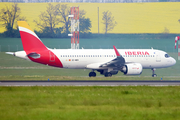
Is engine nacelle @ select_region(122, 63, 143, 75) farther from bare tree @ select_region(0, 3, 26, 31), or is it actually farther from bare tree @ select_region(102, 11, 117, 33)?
bare tree @ select_region(0, 3, 26, 31)

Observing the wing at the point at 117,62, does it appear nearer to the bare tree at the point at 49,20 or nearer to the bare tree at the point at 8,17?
the bare tree at the point at 49,20

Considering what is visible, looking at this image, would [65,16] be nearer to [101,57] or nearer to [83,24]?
[83,24]

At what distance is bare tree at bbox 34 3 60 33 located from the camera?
7312 centimetres

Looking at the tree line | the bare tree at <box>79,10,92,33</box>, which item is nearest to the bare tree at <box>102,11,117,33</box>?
the tree line

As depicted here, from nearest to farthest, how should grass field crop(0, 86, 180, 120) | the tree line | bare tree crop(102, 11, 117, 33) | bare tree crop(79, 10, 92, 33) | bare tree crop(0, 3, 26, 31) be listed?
grass field crop(0, 86, 180, 120) < bare tree crop(0, 3, 26, 31) < the tree line < bare tree crop(79, 10, 92, 33) < bare tree crop(102, 11, 117, 33)

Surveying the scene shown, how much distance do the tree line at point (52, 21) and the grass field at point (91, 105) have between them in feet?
157

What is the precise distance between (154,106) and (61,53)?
2375cm

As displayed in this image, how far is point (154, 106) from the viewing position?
18141 millimetres

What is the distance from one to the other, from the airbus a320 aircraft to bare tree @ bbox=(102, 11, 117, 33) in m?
33.5

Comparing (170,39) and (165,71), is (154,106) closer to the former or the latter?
(165,71)

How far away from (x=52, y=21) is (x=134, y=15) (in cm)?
2217

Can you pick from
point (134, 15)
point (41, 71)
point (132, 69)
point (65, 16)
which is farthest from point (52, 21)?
point (132, 69)

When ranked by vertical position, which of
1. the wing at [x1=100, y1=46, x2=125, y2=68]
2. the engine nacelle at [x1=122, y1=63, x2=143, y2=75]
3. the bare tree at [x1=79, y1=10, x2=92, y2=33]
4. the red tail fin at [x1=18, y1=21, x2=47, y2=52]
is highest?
the bare tree at [x1=79, y1=10, x2=92, y2=33]

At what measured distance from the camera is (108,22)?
75.4 m
